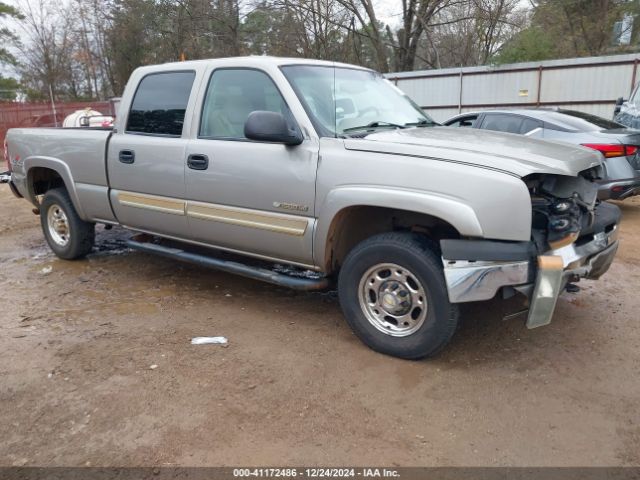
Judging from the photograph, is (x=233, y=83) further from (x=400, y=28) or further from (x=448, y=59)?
(x=448, y=59)

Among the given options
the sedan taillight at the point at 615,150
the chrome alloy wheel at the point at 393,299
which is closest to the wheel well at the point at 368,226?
the chrome alloy wheel at the point at 393,299

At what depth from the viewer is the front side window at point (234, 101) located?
160 inches

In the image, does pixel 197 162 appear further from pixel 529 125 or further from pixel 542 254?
pixel 529 125

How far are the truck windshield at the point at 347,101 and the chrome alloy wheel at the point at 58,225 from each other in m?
3.33

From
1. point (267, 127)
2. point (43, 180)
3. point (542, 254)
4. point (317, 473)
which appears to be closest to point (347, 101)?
point (267, 127)

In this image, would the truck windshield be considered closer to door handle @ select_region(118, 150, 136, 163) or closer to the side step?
the side step

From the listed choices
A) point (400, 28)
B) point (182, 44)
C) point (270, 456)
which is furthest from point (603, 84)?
point (182, 44)

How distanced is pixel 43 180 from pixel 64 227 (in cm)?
64

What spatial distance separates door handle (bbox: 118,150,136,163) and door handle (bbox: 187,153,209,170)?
73 cm

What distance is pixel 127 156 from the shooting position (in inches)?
191

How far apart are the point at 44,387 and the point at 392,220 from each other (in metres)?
2.45

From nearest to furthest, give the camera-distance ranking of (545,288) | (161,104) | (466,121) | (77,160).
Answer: (545,288) → (161,104) → (77,160) → (466,121)

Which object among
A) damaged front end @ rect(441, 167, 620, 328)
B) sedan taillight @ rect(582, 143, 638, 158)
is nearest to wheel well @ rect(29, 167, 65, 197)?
damaged front end @ rect(441, 167, 620, 328)

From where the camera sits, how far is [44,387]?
337 centimetres
